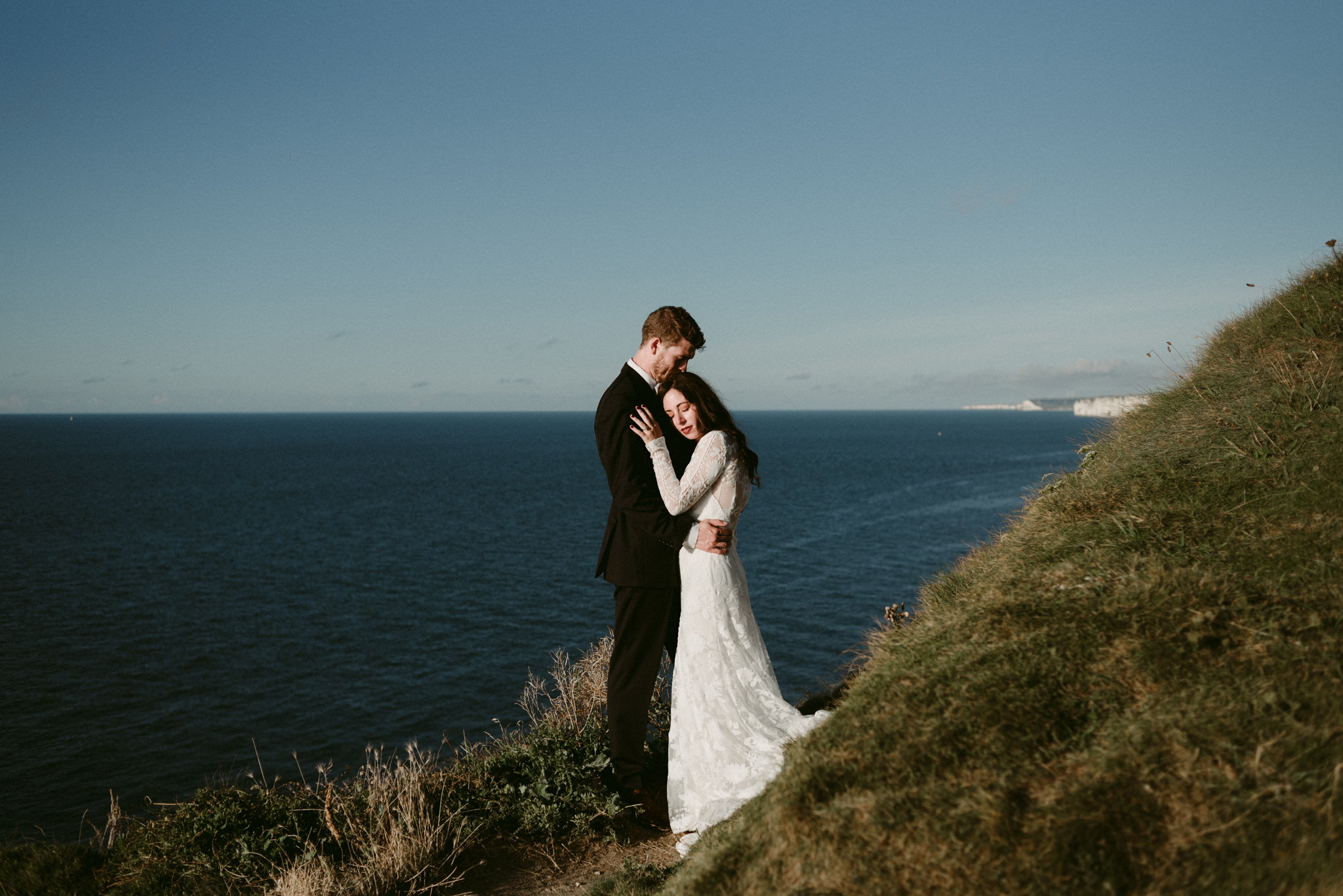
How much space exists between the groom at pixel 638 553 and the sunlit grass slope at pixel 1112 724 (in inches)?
48.1

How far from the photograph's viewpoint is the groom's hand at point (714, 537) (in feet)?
16.4

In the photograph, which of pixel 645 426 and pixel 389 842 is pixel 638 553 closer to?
pixel 645 426

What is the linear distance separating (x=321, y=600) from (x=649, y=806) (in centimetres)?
3377

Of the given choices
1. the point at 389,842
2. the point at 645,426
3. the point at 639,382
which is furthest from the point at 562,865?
the point at 639,382

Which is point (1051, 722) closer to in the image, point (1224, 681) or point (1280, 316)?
point (1224, 681)

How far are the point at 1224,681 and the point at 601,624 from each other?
28.0m

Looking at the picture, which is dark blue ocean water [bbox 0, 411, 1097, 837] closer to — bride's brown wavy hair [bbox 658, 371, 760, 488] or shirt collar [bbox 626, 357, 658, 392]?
bride's brown wavy hair [bbox 658, 371, 760, 488]

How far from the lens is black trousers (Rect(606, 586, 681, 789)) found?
5289 millimetres

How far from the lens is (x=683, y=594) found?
512cm

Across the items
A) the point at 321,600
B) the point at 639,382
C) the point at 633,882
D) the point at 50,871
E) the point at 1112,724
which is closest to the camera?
the point at 1112,724

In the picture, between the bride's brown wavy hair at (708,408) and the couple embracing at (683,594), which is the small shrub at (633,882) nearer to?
the couple embracing at (683,594)

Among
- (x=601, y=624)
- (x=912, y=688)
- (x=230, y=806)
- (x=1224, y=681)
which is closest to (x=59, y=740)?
(x=601, y=624)

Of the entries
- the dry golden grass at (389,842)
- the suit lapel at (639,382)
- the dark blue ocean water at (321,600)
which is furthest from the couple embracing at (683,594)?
the dark blue ocean water at (321,600)

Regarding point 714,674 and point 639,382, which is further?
point 639,382
